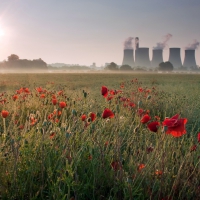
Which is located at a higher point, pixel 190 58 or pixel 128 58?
pixel 128 58

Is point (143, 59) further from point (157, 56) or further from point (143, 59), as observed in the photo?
point (157, 56)

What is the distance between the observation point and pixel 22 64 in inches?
4072

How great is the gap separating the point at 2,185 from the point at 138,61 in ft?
407

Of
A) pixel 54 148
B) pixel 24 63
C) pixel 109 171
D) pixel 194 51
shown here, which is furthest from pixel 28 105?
pixel 194 51

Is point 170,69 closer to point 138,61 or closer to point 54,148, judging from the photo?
point 138,61

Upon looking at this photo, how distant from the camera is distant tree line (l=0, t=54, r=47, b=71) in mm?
103812

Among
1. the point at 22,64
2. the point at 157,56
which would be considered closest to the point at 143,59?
the point at 157,56

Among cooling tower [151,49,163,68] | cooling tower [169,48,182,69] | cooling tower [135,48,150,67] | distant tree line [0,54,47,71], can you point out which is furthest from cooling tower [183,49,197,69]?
distant tree line [0,54,47,71]

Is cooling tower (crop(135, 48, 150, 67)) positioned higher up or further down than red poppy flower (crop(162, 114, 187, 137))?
higher up

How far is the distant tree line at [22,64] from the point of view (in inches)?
4087

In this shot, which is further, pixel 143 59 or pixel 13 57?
pixel 143 59

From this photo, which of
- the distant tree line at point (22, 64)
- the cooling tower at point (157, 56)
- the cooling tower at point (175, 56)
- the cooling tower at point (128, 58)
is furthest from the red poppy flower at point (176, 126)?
the cooling tower at point (157, 56)

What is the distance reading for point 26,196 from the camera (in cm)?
197

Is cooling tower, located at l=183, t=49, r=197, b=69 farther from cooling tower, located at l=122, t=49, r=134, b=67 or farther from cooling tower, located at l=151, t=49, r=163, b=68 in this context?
cooling tower, located at l=122, t=49, r=134, b=67
